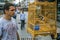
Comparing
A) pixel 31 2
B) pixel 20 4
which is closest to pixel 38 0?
pixel 31 2

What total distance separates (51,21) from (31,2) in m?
0.79

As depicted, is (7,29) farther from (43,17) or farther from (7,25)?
(43,17)

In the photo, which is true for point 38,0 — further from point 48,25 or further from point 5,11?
point 5,11

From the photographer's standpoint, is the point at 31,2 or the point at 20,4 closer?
the point at 31,2

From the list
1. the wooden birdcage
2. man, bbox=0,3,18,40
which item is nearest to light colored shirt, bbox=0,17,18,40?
man, bbox=0,3,18,40

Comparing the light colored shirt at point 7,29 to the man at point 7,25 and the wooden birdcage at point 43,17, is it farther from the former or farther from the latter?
the wooden birdcage at point 43,17

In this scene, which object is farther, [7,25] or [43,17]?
[43,17]

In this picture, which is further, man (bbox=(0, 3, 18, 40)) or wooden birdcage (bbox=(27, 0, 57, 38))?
wooden birdcage (bbox=(27, 0, 57, 38))

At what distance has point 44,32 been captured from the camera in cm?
577

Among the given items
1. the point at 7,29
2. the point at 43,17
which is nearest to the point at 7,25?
the point at 7,29

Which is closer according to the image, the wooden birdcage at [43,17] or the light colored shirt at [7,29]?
the light colored shirt at [7,29]

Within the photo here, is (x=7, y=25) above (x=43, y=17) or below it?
above

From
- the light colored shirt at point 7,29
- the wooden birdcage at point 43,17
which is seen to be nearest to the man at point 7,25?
the light colored shirt at point 7,29

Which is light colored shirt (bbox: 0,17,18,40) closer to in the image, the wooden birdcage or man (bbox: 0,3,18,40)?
man (bbox: 0,3,18,40)
